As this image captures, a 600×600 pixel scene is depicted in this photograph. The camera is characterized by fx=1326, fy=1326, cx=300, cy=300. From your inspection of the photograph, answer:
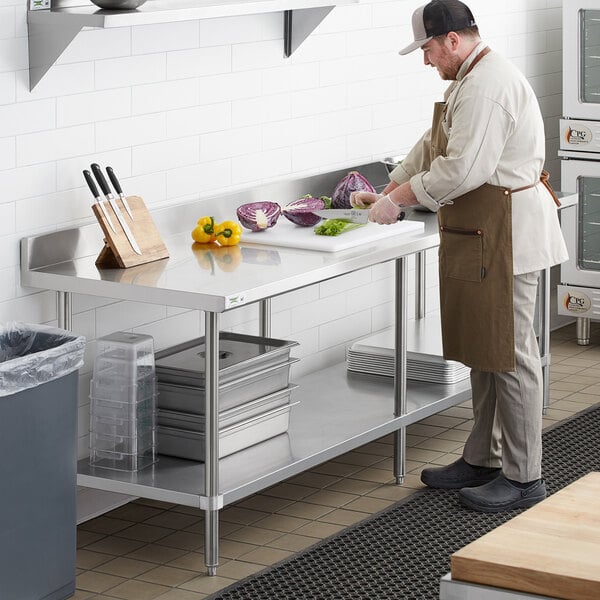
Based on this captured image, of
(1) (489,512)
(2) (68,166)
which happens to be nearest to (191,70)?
(2) (68,166)

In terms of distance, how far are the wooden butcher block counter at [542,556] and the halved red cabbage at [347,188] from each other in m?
3.04

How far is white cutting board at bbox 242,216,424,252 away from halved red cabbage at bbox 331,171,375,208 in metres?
0.26

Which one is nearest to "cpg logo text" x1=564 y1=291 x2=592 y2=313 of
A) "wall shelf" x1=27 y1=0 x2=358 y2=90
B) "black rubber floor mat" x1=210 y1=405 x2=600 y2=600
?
"black rubber floor mat" x1=210 y1=405 x2=600 y2=600

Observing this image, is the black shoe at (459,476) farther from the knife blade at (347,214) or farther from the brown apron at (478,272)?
the knife blade at (347,214)

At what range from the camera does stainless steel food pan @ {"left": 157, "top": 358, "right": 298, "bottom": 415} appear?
4.38 metres

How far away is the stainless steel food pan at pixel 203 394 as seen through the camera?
14.4 ft

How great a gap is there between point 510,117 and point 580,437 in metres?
1.79

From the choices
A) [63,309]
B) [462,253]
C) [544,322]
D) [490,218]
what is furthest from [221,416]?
[544,322]

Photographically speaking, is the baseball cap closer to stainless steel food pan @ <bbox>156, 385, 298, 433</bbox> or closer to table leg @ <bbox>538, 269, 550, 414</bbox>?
stainless steel food pan @ <bbox>156, 385, 298, 433</bbox>

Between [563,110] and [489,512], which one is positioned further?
[563,110]

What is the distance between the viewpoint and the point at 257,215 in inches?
190

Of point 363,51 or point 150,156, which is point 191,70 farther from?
point 363,51

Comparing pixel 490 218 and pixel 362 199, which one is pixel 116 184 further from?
pixel 490 218

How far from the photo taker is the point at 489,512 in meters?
4.70
